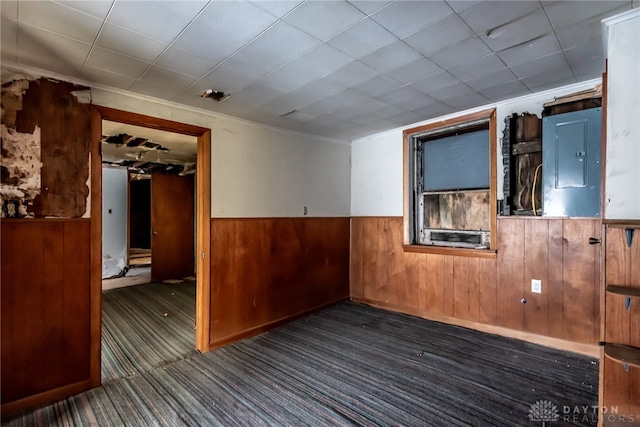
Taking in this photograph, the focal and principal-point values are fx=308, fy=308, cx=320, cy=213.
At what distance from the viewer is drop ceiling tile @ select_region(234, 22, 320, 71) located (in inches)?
72.4

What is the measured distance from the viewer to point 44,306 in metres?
2.28

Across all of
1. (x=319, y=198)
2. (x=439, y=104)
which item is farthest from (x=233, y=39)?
(x=319, y=198)

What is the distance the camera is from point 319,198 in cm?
430

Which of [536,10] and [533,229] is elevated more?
[536,10]

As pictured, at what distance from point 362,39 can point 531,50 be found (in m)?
1.22

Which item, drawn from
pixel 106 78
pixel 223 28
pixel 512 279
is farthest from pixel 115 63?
pixel 512 279

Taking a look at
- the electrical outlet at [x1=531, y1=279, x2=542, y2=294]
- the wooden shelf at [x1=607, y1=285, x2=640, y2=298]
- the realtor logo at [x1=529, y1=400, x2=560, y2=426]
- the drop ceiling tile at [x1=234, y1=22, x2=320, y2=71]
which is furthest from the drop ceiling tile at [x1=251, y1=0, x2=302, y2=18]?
the electrical outlet at [x1=531, y1=279, x2=542, y2=294]

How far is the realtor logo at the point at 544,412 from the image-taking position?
78.0 inches

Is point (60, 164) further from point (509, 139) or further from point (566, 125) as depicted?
point (566, 125)

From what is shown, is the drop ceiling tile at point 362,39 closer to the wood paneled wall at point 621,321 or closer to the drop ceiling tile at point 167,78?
the drop ceiling tile at point 167,78

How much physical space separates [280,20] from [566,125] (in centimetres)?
266

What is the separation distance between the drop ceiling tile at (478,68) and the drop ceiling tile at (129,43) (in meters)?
2.12

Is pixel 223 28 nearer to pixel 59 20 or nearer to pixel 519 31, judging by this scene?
pixel 59 20

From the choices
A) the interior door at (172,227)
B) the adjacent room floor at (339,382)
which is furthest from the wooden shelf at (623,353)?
the interior door at (172,227)
